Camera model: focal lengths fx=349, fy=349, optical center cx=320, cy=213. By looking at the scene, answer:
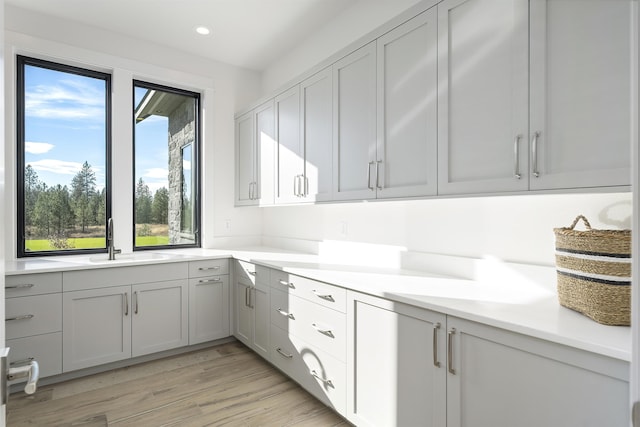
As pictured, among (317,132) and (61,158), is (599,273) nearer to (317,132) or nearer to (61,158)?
(317,132)

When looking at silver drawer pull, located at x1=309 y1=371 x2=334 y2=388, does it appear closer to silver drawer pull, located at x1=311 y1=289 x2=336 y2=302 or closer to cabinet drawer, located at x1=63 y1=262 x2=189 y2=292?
silver drawer pull, located at x1=311 y1=289 x2=336 y2=302

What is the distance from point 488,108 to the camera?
153cm

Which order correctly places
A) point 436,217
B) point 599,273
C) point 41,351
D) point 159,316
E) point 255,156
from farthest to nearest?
point 255,156
point 159,316
point 41,351
point 436,217
point 599,273

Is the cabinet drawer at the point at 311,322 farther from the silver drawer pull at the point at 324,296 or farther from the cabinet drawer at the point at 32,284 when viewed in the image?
the cabinet drawer at the point at 32,284

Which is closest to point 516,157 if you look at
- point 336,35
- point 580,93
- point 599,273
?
point 580,93

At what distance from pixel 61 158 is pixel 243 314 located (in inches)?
82.0

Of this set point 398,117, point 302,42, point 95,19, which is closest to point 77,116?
point 95,19

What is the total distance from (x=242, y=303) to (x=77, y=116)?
7.27 ft

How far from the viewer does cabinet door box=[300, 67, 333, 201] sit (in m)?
2.44

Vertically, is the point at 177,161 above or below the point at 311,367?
above

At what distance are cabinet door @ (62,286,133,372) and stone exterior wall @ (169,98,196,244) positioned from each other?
1.00 m

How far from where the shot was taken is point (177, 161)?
143 inches

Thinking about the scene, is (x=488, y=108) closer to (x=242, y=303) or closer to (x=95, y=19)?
(x=242, y=303)

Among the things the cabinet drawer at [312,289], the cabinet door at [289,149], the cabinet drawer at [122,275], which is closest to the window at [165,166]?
the cabinet drawer at [122,275]
